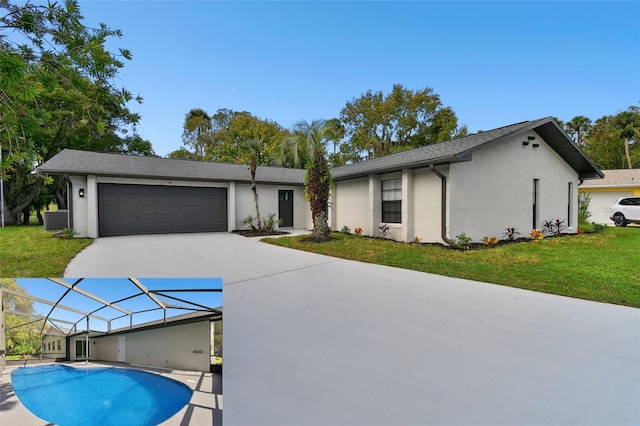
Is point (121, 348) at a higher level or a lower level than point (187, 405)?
higher

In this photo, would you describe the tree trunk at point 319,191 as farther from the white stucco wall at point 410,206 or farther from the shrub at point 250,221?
the shrub at point 250,221

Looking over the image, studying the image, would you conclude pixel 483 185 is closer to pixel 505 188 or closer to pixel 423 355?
pixel 505 188

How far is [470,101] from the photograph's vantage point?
10523 mm

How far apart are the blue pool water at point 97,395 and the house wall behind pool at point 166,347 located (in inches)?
1.7

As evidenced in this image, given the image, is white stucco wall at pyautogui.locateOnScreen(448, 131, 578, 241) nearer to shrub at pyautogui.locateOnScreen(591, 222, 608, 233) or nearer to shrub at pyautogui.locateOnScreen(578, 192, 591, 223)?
shrub at pyautogui.locateOnScreen(591, 222, 608, 233)

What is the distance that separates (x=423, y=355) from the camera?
2670 mm

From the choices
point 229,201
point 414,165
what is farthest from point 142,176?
point 414,165

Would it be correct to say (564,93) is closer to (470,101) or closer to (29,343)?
(470,101)

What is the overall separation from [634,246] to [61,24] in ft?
36.6

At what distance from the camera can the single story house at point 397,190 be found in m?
8.45

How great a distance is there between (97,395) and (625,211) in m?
13.8

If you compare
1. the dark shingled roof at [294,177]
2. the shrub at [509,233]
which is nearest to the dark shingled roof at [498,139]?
the dark shingled roof at [294,177]

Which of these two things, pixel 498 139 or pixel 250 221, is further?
pixel 250 221

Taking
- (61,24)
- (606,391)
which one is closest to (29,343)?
(606,391)
